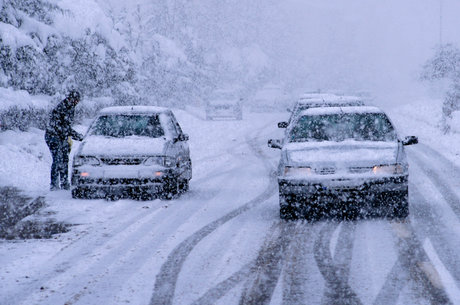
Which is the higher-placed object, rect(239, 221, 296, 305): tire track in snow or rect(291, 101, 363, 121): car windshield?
rect(291, 101, 363, 121): car windshield

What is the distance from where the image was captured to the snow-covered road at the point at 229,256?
6.19 metres

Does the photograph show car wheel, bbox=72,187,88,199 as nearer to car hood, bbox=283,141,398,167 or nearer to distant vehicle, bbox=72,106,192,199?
distant vehicle, bbox=72,106,192,199

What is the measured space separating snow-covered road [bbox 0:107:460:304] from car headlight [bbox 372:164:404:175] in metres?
0.65

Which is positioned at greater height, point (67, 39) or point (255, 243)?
point (67, 39)

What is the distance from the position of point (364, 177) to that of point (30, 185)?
7360mm

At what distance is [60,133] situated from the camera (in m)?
13.5

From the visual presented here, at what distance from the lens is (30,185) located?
14.4 metres

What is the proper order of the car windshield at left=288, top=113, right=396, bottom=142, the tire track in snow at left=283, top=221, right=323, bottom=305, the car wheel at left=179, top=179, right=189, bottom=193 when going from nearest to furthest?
the tire track in snow at left=283, top=221, right=323, bottom=305 < the car windshield at left=288, top=113, right=396, bottom=142 < the car wheel at left=179, top=179, right=189, bottom=193

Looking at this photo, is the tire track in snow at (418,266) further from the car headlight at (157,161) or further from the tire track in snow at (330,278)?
the car headlight at (157,161)

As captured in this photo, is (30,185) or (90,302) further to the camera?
(30,185)

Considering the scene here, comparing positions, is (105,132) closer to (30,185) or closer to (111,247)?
(30,185)

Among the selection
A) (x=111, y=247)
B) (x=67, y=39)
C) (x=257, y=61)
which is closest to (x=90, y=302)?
(x=111, y=247)

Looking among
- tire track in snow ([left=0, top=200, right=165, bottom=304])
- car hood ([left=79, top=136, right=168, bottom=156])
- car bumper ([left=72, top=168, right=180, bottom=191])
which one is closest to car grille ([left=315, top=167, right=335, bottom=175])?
tire track in snow ([left=0, top=200, right=165, bottom=304])

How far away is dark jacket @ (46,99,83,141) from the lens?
13383 mm
